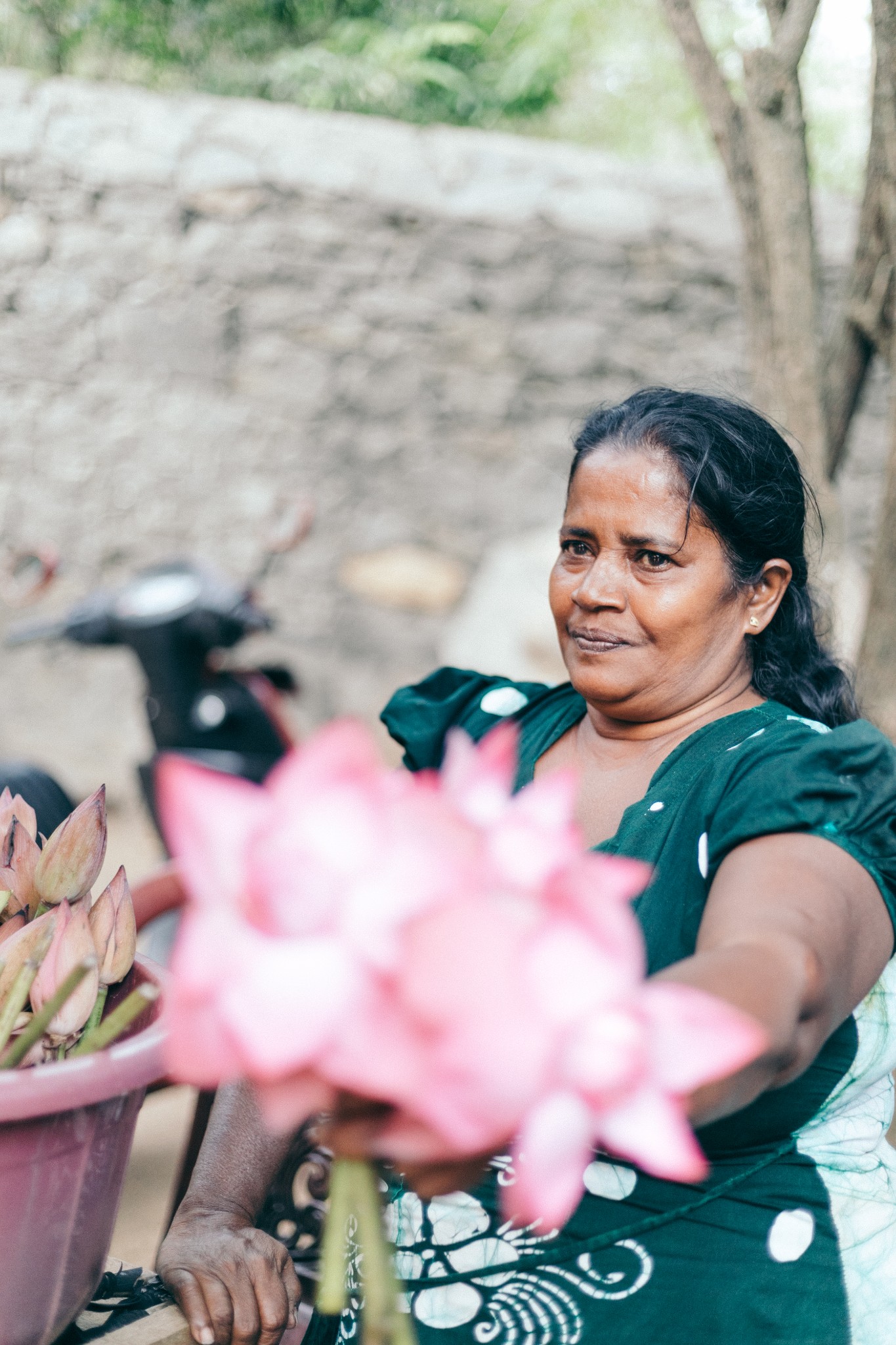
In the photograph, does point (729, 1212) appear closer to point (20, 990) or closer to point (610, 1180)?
point (610, 1180)

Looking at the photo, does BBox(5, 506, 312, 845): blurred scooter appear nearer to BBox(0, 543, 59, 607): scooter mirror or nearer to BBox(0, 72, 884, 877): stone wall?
BBox(0, 543, 59, 607): scooter mirror

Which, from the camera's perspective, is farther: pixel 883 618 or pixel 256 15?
pixel 256 15

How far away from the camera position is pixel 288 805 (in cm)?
53

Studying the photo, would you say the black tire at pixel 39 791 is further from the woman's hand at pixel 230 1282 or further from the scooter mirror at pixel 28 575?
the scooter mirror at pixel 28 575

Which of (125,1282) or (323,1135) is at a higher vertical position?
(323,1135)

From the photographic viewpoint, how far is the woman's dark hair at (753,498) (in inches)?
53.5

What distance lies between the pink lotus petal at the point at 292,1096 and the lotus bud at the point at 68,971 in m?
0.40

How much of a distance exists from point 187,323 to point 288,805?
14.6ft

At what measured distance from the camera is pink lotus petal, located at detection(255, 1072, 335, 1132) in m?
0.52

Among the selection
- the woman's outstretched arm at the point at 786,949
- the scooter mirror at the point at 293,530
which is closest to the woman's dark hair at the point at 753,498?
the woman's outstretched arm at the point at 786,949

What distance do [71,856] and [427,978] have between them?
A: 23.7 inches

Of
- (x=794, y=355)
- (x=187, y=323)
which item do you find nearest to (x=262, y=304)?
(x=187, y=323)

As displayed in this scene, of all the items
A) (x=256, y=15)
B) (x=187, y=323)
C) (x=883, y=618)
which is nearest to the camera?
(x=883, y=618)

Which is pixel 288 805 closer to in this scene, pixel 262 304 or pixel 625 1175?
pixel 625 1175
